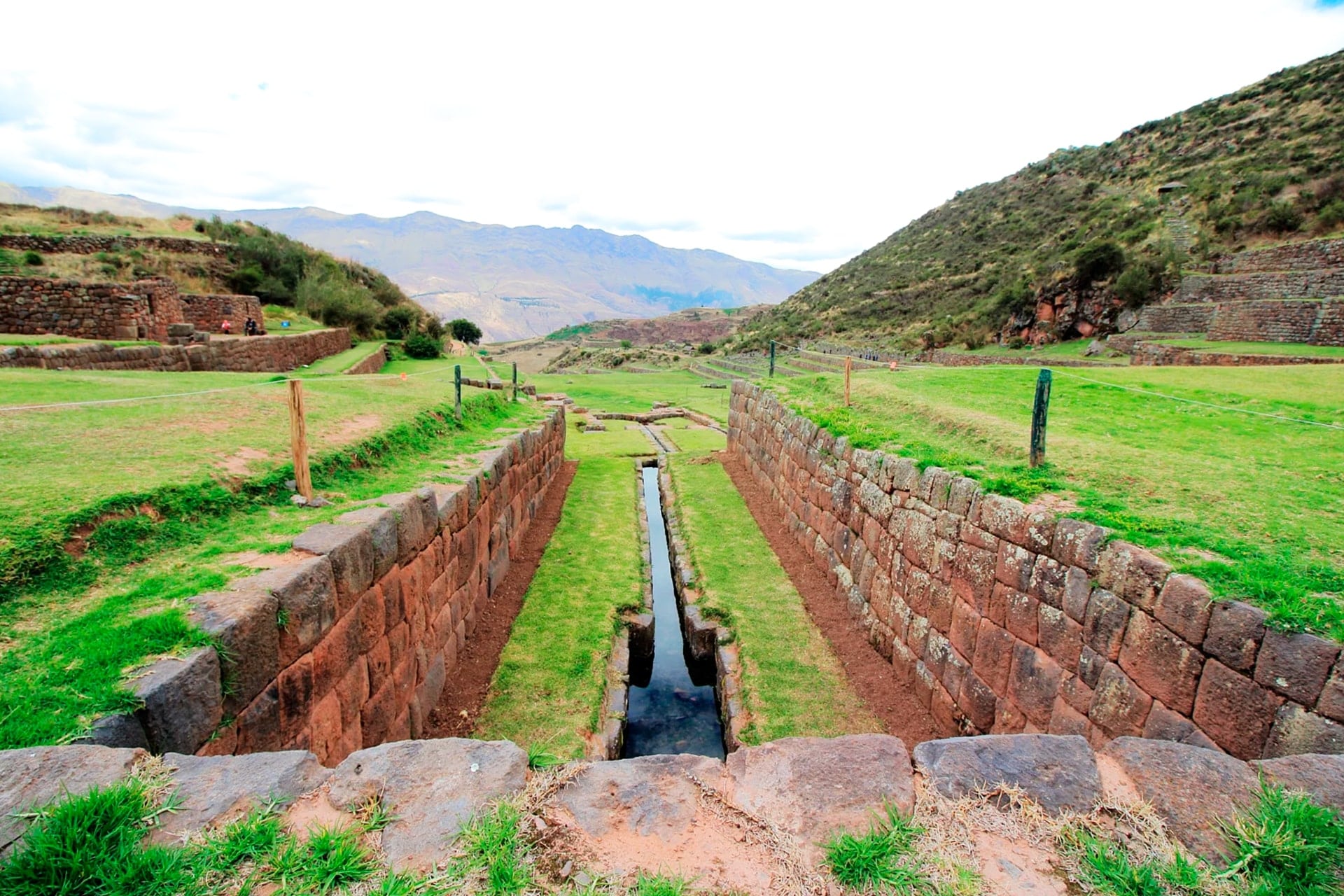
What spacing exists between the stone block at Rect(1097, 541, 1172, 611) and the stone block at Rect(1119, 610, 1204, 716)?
0.42 feet

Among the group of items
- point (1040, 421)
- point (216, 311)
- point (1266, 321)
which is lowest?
point (1040, 421)

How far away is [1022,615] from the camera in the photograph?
5.48 meters

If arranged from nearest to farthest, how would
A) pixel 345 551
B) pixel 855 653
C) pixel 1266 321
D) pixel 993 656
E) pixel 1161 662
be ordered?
pixel 1161 662, pixel 345 551, pixel 993 656, pixel 855 653, pixel 1266 321

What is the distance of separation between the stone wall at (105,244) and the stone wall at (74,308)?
9.13 m

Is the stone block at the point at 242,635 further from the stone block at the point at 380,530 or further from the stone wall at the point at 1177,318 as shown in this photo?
the stone wall at the point at 1177,318

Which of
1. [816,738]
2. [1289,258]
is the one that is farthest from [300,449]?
[1289,258]

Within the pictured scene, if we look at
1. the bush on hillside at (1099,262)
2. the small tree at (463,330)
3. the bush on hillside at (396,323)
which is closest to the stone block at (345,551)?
the bush on hillside at (396,323)

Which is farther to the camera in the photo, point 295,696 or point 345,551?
point 345,551

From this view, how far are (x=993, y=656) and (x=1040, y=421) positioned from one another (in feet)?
8.05

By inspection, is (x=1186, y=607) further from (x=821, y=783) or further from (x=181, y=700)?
(x=181, y=700)

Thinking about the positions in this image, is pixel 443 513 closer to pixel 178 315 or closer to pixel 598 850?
pixel 598 850

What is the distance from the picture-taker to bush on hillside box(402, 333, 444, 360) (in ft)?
96.4

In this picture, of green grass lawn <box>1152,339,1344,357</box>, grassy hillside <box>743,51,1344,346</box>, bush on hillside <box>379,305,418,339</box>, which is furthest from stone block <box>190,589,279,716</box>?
bush on hillside <box>379,305,418,339</box>

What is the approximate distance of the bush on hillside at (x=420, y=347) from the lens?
29375 mm
